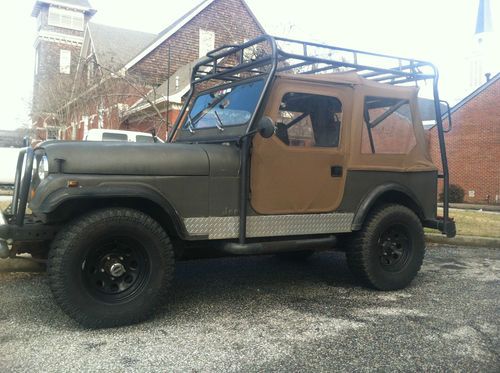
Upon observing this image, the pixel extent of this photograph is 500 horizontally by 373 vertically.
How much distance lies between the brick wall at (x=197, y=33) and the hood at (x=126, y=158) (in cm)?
1962

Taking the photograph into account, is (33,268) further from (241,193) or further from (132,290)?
(241,193)

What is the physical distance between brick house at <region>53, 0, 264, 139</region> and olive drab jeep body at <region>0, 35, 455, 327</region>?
408 inches

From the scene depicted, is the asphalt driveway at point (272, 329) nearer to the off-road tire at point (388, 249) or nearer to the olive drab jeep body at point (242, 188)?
the off-road tire at point (388, 249)

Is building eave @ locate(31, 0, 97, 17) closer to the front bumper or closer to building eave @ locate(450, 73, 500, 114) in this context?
building eave @ locate(450, 73, 500, 114)

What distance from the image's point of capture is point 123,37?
97.3 feet

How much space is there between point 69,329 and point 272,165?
6.98ft

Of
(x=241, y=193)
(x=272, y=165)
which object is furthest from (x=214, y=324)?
(x=272, y=165)

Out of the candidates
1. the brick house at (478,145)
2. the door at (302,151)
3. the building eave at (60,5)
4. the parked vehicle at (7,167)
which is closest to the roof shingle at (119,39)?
the parked vehicle at (7,167)

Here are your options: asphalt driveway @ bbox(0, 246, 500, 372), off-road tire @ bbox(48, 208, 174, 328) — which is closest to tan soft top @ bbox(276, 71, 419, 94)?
off-road tire @ bbox(48, 208, 174, 328)

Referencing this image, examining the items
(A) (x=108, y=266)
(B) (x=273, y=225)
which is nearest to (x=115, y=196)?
(A) (x=108, y=266)

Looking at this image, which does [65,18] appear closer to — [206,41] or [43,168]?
[206,41]

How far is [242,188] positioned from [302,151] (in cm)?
74

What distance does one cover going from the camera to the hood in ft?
12.1

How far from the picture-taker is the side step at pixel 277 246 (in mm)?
4211
